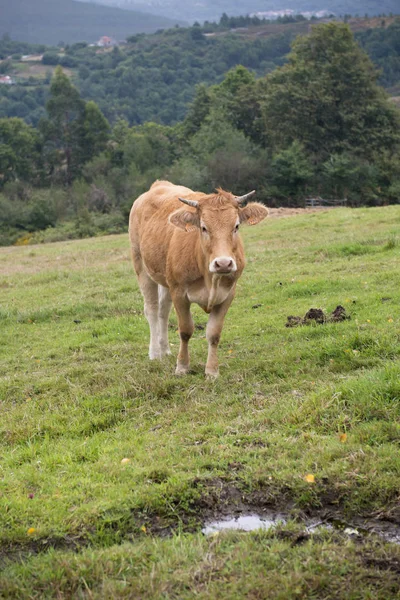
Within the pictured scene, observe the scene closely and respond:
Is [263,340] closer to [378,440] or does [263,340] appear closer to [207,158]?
[378,440]

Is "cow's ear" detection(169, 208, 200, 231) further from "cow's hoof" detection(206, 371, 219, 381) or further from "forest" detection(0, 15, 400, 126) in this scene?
"forest" detection(0, 15, 400, 126)

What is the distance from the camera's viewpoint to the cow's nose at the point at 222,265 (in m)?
7.81

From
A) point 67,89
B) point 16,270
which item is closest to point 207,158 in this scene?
point 67,89

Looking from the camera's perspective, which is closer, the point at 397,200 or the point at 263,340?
the point at 263,340

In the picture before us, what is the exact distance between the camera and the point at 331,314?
10984mm

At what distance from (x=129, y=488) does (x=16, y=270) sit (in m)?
19.7

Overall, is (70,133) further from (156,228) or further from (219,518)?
(219,518)

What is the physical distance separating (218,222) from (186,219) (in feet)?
1.69

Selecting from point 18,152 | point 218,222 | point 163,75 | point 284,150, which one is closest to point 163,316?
point 218,222

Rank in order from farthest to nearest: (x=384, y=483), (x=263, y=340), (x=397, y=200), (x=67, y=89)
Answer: (x=67, y=89) → (x=397, y=200) → (x=263, y=340) → (x=384, y=483)

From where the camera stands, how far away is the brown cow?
8.41 metres

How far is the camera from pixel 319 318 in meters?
10.7

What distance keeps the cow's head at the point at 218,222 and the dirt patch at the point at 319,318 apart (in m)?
2.39

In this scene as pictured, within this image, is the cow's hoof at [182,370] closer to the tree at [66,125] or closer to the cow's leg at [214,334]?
the cow's leg at [214,334]
